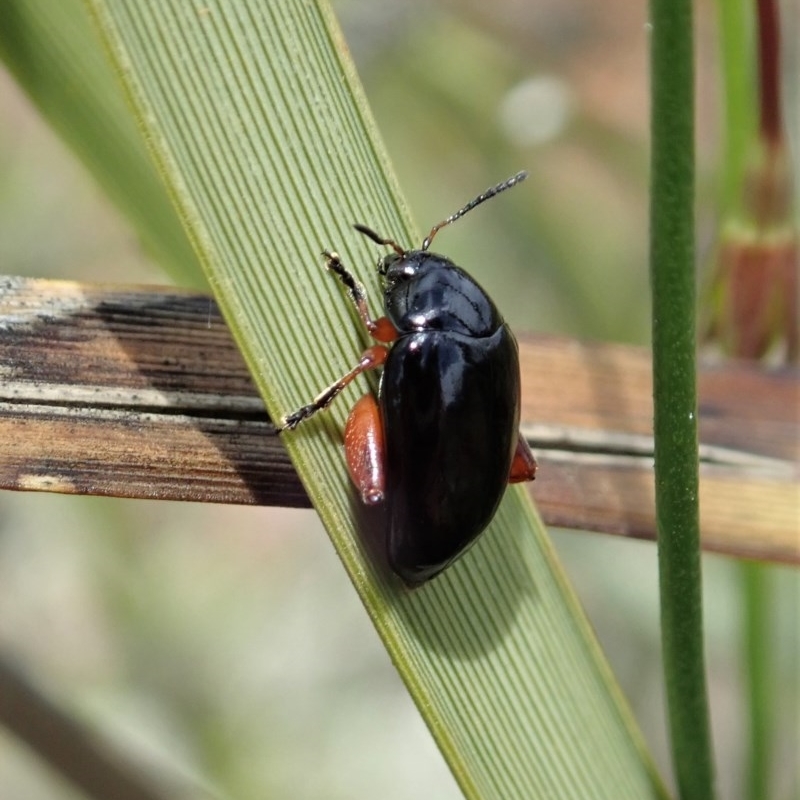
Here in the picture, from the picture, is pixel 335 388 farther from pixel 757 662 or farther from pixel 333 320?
pixel 757 662

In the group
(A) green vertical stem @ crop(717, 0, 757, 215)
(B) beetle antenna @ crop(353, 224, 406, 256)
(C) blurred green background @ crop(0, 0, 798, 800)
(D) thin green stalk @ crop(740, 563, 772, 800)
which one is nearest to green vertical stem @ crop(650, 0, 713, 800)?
(B) beetle antenna @ crop(353, 224, 406, 256)

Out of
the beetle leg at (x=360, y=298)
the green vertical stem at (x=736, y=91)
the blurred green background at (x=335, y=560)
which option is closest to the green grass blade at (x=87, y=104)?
the beetle leg at (x=360, y=298)

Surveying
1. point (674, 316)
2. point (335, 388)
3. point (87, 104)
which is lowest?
point (335, 388)

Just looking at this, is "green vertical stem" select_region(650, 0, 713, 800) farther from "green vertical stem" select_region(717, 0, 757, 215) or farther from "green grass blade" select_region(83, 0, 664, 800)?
"green vertical stem" select_region(717, 0, 757, 215)

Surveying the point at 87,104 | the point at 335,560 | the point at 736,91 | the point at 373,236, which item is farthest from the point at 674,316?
the point at 335,560

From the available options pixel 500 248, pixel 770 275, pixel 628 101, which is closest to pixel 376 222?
pixel 770 275
